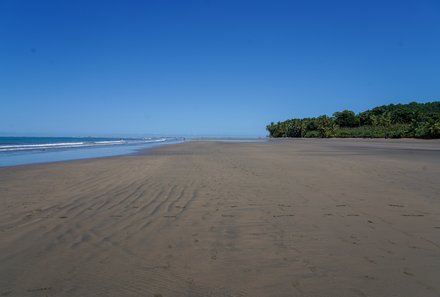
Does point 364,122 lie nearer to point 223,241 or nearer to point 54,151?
point 54,151

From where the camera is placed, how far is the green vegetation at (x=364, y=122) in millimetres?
76631

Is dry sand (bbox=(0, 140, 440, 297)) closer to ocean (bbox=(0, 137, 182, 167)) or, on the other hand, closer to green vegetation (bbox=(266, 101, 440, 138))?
ocean (bbox=(0, 137, 182, 167))

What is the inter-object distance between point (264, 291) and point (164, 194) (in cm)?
579

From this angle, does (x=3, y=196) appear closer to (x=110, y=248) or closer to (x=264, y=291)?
(x=110, y=248)

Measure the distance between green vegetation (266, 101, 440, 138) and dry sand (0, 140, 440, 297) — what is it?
207 feet

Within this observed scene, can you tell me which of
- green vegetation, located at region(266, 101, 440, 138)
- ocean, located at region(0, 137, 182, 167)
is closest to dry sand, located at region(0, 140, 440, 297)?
ocean, located at region(0, 137, 182, 167)

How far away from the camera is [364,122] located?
342 ft

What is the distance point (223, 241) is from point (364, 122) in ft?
358

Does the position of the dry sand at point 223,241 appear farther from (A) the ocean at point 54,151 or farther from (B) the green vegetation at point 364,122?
(B) the green vegetation at point 364,122

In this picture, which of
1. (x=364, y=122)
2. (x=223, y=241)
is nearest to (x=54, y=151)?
(x=223, y=241)

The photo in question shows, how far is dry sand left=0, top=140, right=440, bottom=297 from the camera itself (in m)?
3.57

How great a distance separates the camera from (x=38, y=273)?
3.87 meters

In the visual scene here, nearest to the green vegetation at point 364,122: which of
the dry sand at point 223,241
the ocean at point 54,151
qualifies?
the ocean at point 54,151

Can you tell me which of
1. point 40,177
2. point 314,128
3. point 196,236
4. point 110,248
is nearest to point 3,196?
point 40,177
